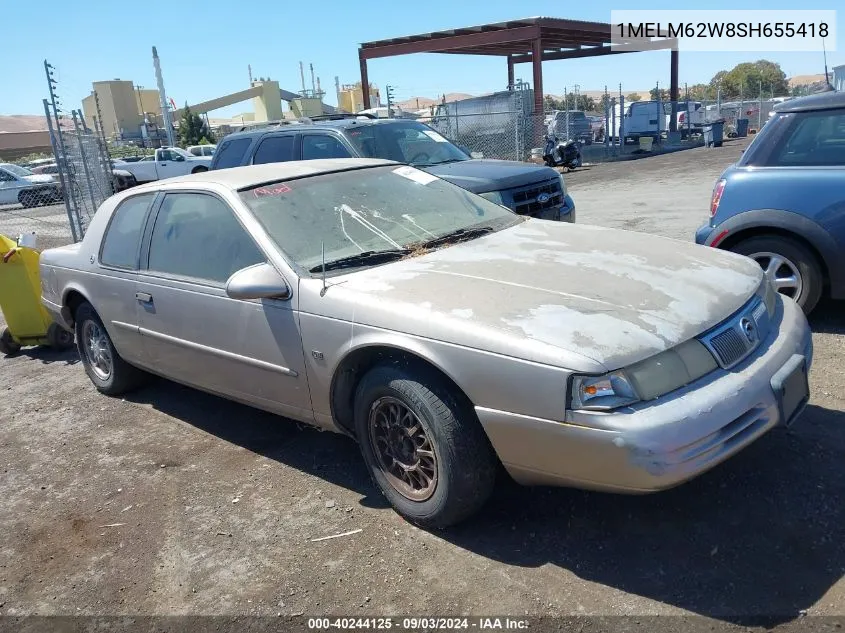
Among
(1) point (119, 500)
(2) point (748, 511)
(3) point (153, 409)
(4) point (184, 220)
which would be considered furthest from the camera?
(3) point (153, 409)

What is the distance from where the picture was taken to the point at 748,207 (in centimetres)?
528

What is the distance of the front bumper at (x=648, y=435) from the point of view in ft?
8.52

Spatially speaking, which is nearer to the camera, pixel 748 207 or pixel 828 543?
pixel 828 543

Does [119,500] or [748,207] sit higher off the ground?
[748,207]

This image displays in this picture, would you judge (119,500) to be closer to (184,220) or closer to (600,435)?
(184,220)

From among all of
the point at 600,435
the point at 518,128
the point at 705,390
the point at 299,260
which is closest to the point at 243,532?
the point at 299,260

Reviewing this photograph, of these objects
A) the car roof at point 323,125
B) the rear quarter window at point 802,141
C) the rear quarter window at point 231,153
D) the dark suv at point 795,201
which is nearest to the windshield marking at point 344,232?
the dark suv at point 795,201

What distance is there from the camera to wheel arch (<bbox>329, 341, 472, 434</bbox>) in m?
3.06

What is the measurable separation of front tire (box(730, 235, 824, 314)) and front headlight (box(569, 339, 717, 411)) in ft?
9.07

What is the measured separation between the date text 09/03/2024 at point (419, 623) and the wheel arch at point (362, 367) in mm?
864

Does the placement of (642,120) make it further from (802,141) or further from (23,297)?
(23,297)

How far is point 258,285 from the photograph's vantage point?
351 cm

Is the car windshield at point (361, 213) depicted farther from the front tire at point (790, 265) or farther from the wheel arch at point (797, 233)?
the front tire at point (790, 265)

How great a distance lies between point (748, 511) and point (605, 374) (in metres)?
1.12
